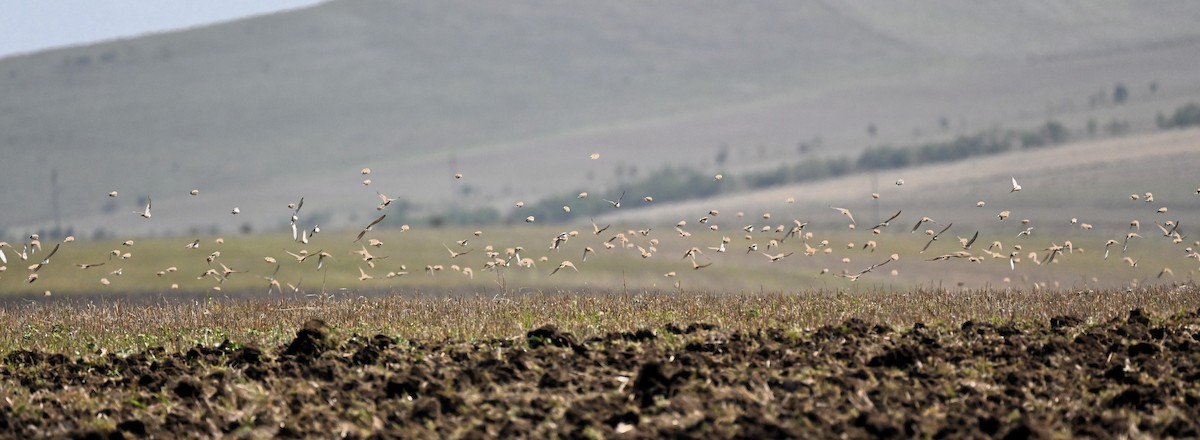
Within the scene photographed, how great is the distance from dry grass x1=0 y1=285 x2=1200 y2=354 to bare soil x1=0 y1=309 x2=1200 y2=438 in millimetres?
1221

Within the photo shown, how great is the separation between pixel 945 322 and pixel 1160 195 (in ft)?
453

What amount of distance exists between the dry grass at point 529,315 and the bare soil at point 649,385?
4.01ft

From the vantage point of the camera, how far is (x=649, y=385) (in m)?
11.9

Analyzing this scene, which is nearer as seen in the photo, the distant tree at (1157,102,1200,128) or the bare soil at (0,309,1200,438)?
the bare soil at (0,309,1200,438)

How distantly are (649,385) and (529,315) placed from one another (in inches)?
236

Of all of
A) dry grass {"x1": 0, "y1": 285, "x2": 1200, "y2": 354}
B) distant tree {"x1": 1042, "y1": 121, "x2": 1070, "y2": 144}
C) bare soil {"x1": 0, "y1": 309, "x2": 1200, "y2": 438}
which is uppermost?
distant tree {"x1": 1042, "y1": 121, "x2": 1070, "y2": 144}

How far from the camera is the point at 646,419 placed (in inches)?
433

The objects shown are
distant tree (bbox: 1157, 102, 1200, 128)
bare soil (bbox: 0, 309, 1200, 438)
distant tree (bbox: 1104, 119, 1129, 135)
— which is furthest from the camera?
distant tree (bbox: 1104, 119, 1129, 135)

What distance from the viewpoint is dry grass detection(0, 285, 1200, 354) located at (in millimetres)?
16219

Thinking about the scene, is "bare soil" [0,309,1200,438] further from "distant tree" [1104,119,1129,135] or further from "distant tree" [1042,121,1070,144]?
"distant tree" [1104,119,1129,135]

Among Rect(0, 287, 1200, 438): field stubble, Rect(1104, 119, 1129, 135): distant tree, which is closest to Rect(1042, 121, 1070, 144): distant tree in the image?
Rect(1104, 119, 1129, 135): distant tree

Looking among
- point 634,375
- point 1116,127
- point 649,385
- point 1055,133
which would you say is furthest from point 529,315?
point 1116,127

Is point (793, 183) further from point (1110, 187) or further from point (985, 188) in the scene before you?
point (1110, 187)

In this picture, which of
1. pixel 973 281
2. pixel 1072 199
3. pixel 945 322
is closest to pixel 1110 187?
pixel 1072 199
